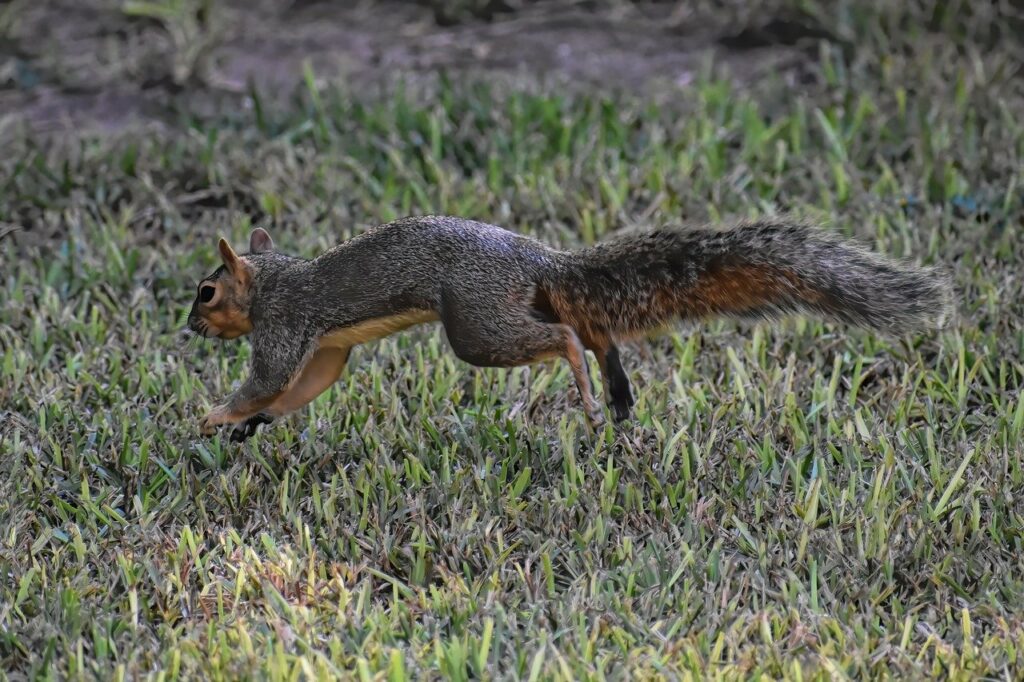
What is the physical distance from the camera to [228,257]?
425cm

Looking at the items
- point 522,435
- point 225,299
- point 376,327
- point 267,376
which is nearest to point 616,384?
point 522,435

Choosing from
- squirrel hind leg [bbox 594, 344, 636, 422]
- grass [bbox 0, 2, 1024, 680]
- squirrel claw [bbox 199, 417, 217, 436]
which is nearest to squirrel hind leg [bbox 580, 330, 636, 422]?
squirrel hind leg [bbox 594, 344, 636, 422]

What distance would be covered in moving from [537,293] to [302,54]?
3.98 m

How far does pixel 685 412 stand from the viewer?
459cm

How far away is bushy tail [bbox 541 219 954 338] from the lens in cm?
Result: 389

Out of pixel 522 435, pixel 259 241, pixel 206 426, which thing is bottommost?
pixel 522 435

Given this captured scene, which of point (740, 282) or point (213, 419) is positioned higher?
point (740, 282)

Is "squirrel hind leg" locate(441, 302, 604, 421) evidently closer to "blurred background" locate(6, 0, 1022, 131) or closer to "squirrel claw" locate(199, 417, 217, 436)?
"squirrel claw" locate(199, 417, 217, 436)

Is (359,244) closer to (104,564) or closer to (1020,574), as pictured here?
(104,564)

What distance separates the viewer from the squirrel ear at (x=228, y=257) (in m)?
4.17

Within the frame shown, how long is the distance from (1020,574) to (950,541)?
0.63 ft

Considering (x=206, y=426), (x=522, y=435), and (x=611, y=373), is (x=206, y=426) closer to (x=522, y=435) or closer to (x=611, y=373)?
(x=522, y=435)

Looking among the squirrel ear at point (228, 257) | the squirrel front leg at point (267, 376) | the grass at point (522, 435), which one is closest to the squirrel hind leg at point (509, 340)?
the grass at point (522, 435)

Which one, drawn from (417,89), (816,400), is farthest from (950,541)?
(417,89)
